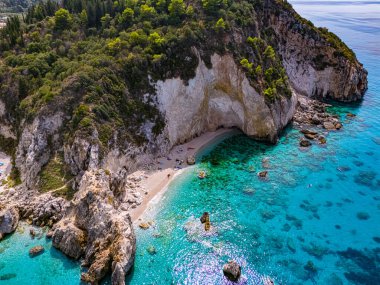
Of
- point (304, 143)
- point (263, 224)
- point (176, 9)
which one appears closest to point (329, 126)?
point (304, 143)

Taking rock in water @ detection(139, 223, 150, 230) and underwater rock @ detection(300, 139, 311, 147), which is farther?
underwater rock @ detection(300, 139, 311, 147)

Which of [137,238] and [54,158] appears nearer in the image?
[137,238]

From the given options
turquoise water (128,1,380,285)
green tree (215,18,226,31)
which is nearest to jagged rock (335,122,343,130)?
turquoise water (128,1,380,285)

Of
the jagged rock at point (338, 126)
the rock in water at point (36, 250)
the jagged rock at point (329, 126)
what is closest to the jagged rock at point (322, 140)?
the jagged rock at point (329, 126)

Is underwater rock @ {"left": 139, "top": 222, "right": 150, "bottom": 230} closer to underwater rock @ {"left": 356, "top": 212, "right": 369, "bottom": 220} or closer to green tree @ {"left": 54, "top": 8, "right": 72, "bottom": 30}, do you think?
underwater rock @ {"left": 356, "top": 212, "right": 369, "bottom": 220}

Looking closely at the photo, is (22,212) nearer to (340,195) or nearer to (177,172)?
(177,172)

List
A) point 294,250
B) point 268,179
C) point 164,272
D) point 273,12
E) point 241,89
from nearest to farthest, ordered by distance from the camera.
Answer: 1. point 164,272
2. point 294,250
3. point 268,179
4. point 241,89
5. point 273,12

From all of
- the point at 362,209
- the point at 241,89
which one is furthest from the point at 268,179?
the point at 241,89
